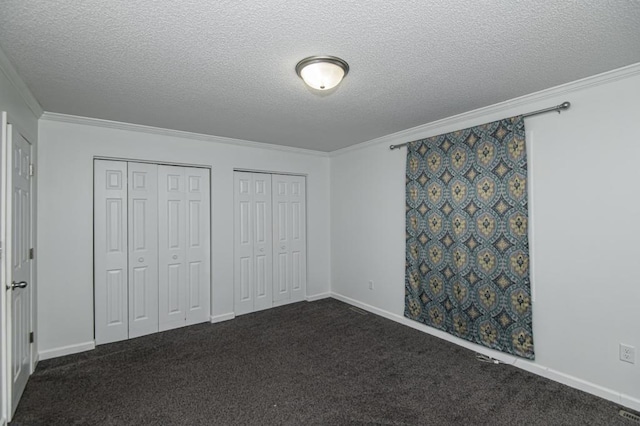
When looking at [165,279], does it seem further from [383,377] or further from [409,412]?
[409,412]

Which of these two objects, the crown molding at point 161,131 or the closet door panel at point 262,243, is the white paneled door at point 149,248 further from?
the closet door panel at point 262,243

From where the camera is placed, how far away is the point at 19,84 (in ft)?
7.52

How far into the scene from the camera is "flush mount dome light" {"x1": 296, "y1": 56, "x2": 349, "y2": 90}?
198 cm

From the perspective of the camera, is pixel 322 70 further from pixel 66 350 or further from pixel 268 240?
pixel 66 350

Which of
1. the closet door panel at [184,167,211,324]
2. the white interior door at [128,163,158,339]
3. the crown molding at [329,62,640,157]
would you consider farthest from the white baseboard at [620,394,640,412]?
the white interior door at [128,163,158,339]

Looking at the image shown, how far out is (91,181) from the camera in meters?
3.27

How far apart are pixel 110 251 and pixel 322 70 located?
3.03 m

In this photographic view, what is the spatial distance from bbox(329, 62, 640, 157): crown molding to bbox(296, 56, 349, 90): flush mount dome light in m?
1.66

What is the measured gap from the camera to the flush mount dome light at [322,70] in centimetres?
198

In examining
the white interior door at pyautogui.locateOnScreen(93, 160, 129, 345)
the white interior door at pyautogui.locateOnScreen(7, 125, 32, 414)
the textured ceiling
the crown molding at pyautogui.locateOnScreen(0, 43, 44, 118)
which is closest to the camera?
the textured ceiling

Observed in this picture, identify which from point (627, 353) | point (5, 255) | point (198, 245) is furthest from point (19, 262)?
point (627, 353)

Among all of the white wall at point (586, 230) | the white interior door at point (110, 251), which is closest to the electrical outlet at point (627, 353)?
the white wall at point (586, 230)

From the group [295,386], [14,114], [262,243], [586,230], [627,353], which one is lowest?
[295,386]

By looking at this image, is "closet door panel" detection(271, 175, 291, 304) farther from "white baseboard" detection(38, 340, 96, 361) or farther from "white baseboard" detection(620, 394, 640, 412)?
"white baseboard" detection(620, 394, 640, 412)
